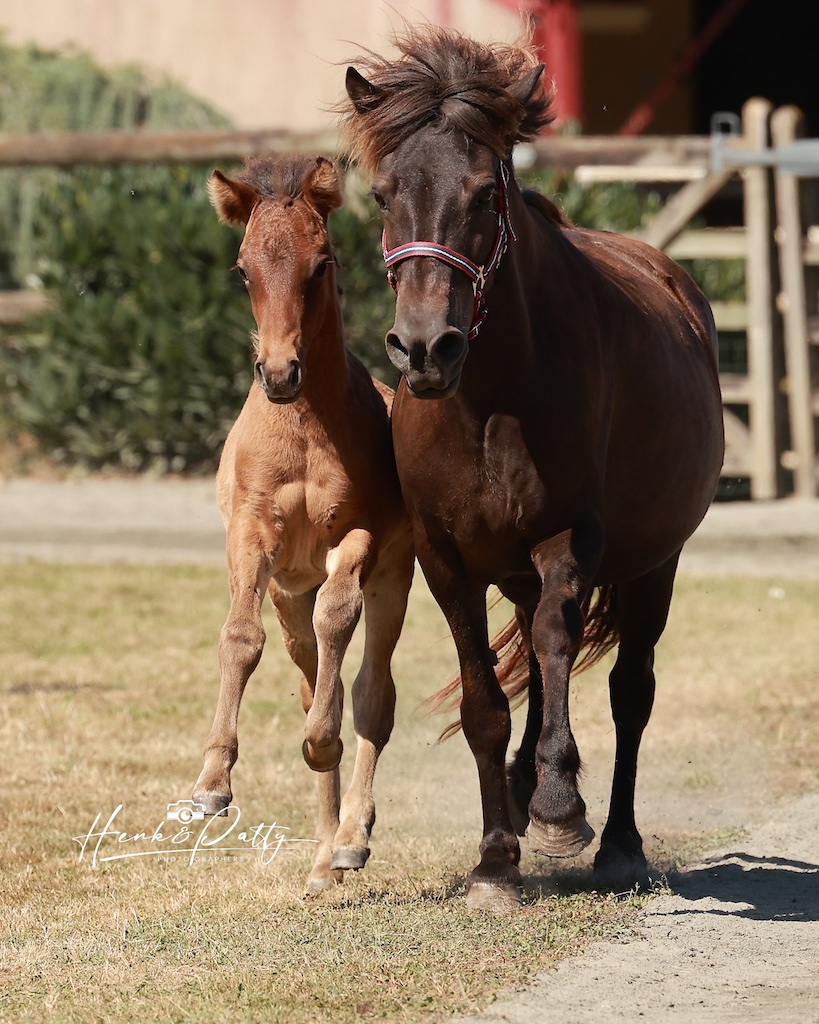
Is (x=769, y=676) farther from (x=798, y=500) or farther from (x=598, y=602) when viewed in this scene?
(x=798, y=500)

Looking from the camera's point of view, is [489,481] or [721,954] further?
[489,481]

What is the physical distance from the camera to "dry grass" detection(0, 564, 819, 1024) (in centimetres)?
391

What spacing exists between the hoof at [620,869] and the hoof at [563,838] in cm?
84

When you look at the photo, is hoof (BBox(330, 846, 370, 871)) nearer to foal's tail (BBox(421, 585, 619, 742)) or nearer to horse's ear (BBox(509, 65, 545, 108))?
foal's tail (BBox(421, 585, 619, 742))

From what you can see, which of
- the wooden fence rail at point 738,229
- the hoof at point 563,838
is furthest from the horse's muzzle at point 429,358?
the wooden fence rail at point 738,229

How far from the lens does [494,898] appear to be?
4.55 meters

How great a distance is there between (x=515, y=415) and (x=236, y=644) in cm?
100

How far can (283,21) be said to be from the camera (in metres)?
16.7

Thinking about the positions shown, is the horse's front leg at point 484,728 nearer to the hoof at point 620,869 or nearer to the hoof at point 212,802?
the hoof at point 620,869

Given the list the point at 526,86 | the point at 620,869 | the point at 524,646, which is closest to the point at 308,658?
the point at 524,646

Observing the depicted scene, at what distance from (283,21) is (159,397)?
20.3ft

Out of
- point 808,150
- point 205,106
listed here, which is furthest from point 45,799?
point 205,106

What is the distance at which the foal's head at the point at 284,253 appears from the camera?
430 centimetres

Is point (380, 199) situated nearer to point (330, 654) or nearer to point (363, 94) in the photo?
point (363, 94)
